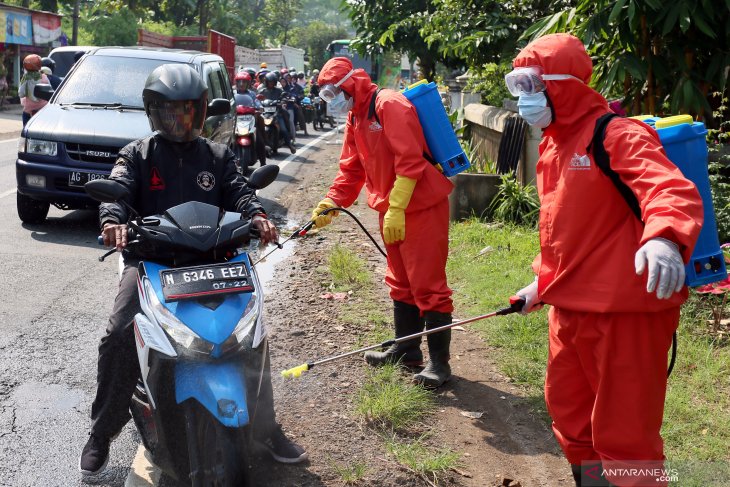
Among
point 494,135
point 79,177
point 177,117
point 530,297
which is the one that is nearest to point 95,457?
point 177,117

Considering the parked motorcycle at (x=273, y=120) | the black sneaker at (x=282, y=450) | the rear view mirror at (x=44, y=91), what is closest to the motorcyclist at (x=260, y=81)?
the parked motorcycle at (x=273, y=120)

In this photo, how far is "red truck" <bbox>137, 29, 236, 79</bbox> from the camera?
102 ft

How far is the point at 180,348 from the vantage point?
332 centimetres

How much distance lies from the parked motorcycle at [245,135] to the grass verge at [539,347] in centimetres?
656

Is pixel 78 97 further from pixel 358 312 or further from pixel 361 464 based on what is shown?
pixel 361 464

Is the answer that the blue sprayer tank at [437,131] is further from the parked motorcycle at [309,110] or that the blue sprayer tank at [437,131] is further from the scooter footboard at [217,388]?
the parked motorcycle at [309,110]

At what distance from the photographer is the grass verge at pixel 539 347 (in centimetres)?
448

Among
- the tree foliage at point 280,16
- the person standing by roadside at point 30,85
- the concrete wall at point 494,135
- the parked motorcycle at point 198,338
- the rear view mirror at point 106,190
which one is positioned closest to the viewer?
the parked motorcycle at point 198,338

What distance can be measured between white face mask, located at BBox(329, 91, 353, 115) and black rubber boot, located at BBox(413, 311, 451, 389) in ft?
4.56

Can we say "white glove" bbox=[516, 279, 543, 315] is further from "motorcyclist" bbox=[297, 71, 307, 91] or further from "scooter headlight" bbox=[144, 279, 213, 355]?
"motorcyclist" bbox=[297, 71, 307, 91]

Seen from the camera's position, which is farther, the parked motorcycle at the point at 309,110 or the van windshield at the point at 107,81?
the parked motorcycle at the point at 309,110

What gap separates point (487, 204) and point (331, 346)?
480 centimetres

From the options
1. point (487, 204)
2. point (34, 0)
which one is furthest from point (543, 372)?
point (34, 0)

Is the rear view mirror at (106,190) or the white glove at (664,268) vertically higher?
the white glove at (664,268)
